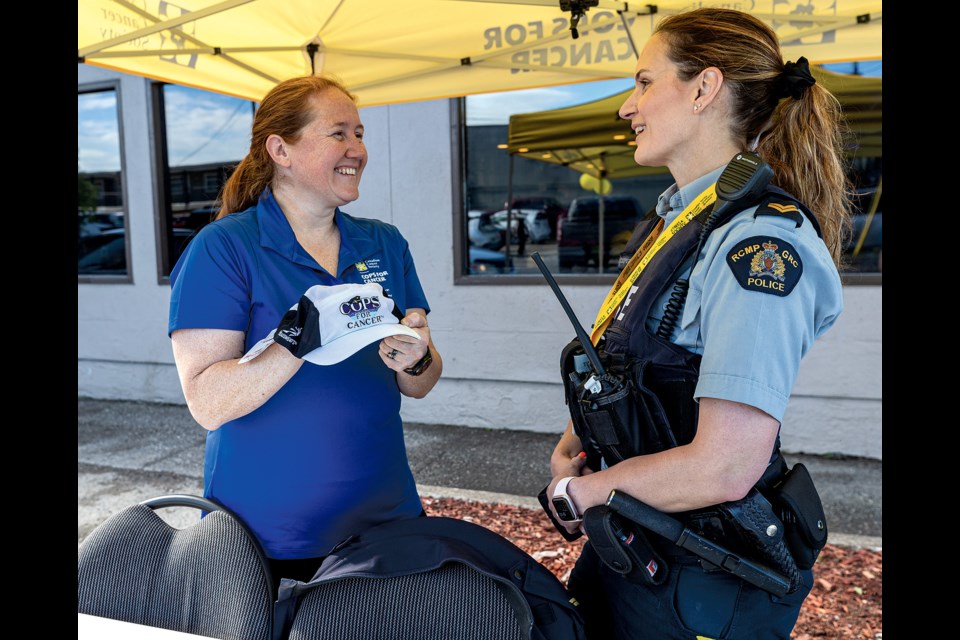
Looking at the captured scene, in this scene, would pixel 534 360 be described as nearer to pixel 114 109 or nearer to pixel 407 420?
pixel 407 420

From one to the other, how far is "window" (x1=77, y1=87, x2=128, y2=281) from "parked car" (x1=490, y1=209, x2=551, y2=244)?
4.05 metres

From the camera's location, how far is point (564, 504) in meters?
1.51

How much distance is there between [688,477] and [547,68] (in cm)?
264

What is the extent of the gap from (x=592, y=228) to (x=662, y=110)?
4.79m

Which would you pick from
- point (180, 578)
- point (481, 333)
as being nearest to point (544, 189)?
point (481, 333)

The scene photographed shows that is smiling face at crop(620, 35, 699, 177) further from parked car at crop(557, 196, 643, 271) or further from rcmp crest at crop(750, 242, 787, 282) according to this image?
parked car at crop(557, 196, 643, 271)

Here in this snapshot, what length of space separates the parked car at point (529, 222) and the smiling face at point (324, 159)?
4373 mm

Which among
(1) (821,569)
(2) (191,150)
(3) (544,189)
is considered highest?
(2) (191,150)

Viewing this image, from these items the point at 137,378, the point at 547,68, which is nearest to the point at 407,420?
the point at 137,378

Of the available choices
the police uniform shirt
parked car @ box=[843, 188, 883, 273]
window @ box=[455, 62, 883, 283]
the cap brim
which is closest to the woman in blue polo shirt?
the cap brim

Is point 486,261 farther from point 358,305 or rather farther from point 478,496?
point 358,305

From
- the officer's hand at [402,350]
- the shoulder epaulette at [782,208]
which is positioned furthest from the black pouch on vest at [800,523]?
the officer's hand at [402,350]
